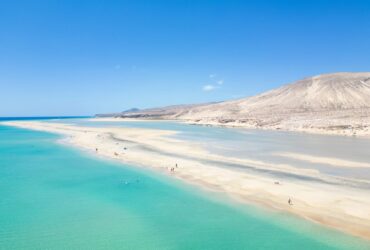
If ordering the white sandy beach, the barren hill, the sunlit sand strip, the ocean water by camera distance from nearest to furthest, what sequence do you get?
the ocean water < the white sandy beach < the sunlit sand strip < the barren hill

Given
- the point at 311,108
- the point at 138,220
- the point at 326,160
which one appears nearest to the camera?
the point at 138,220

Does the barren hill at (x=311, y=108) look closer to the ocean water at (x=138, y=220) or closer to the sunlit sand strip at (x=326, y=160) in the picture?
the sunlit sand strip at (x=326, y=160)

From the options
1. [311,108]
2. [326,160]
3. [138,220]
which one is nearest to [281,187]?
[138,220]

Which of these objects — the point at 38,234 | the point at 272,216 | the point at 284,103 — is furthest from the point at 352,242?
the point at 284,103

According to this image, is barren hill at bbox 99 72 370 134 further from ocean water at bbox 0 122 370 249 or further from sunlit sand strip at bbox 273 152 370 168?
ocean water at bbox 0 122 370 249

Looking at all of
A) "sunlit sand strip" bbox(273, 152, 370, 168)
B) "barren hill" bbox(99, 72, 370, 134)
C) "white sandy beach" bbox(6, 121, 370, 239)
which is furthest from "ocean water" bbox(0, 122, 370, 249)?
"barren hill" bbox(99, 72, 370, 134)

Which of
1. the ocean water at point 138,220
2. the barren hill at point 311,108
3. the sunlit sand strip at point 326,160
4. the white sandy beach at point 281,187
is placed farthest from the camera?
the barren hill at point 311,108

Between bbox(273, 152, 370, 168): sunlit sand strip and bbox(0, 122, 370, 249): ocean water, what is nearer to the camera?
bbox(0, 122, 370, 249): ocean water

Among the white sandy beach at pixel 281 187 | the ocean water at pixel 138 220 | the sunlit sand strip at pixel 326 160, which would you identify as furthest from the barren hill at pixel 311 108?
the ocean water at pixel 138 220

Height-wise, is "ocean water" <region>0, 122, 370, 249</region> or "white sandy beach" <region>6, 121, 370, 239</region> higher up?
"white sandy beach" <region>6, 121, 370, 239</region>

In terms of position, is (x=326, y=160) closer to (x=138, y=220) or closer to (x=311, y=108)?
(x=138, y=220)
